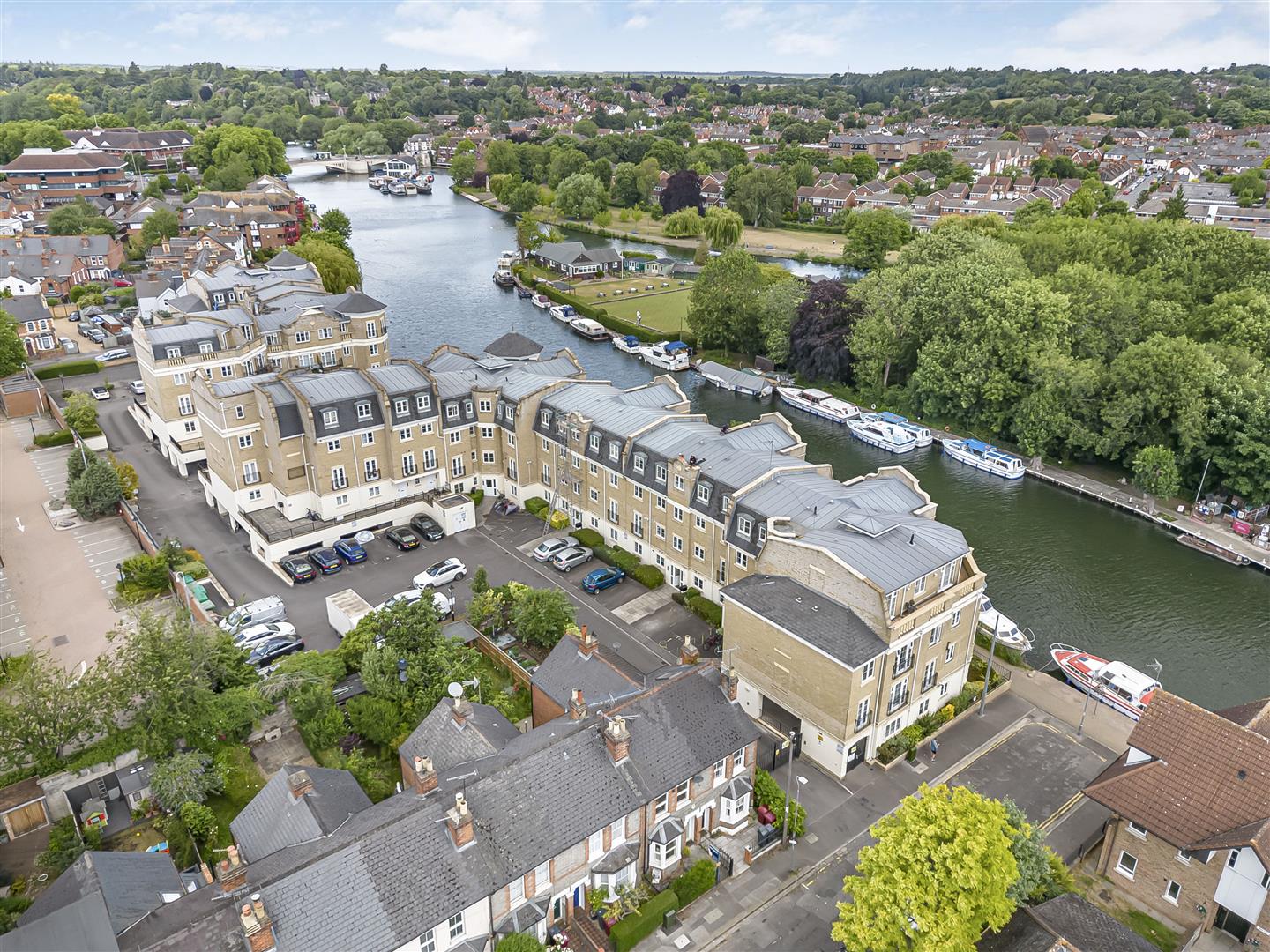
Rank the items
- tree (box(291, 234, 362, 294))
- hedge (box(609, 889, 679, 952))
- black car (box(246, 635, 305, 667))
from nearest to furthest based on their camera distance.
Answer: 1. hedge (box(609, 889, 679, 952))
2. black car (box(246, 635, 305, 667))
3. tree (box(291, 234, 362, 294))

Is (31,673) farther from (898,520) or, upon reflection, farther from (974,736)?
(974,736)

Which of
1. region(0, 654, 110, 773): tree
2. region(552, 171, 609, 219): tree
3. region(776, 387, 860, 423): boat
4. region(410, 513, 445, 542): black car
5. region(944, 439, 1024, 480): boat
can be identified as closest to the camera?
region(0, 654, 110, 773): tree

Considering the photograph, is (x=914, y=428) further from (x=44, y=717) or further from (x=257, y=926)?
(x=44, y=717)

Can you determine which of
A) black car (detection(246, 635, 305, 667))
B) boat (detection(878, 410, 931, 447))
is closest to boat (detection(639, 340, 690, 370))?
boat (detection(878, 410, 931, 447))

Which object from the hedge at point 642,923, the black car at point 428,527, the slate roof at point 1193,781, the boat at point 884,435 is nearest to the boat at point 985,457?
the boat at point 884,435

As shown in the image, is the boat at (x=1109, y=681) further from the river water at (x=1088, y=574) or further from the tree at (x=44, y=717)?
the tree at (x=44, y=717)

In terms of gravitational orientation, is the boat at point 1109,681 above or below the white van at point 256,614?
below

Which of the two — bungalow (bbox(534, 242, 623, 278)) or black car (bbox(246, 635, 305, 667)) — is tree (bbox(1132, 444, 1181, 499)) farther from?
bungalow (bbox(534, 242, 623, 278))

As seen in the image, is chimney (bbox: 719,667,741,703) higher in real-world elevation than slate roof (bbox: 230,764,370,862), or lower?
higher
